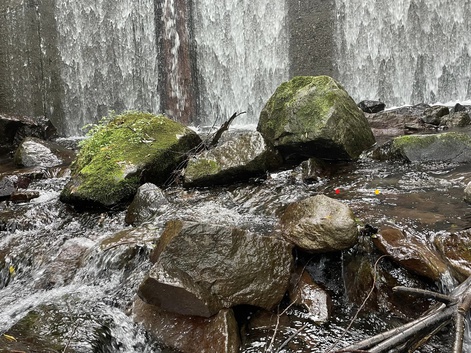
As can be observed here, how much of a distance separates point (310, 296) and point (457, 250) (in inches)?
44.1

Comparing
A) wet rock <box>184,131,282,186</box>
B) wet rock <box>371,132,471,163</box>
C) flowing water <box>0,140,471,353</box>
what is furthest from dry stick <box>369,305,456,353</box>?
wet rock <box>371,132,471,163</box>

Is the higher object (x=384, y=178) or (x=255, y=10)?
(x=255, y=10)

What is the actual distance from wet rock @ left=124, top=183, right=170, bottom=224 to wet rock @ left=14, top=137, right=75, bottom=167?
3.84 m

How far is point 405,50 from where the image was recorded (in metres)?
12.0

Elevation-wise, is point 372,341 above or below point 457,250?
above

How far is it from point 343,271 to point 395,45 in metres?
11.0

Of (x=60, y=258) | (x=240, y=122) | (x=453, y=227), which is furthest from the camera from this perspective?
(x=240, y=122)

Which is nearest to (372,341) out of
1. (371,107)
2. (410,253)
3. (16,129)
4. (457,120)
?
(410,253)

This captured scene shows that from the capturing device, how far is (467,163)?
16.7ft

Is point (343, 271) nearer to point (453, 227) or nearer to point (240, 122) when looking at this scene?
point (453, 227)

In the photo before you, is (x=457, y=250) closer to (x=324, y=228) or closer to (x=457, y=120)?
(x=324, y=228)

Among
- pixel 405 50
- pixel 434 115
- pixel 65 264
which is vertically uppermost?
pixel 405 50

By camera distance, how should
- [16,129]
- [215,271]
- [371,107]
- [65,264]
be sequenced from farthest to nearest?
[16,129] < [371,107] < [65,264] < [215,271]

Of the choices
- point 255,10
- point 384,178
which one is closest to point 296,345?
point 384,178
